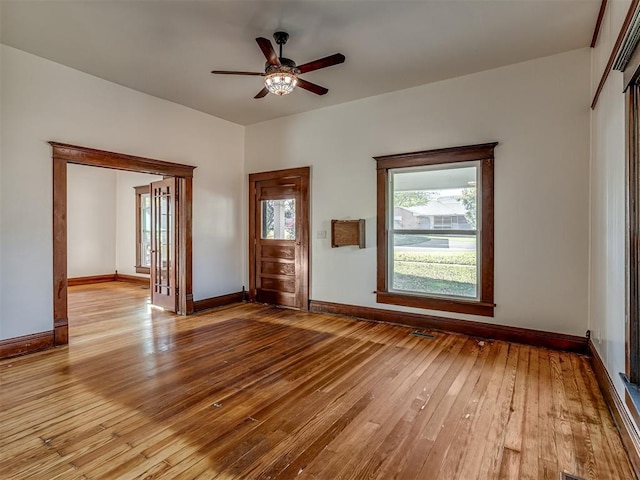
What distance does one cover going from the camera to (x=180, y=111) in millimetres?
5250

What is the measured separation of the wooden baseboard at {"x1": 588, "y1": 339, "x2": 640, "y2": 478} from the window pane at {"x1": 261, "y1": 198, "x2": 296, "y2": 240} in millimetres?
4179

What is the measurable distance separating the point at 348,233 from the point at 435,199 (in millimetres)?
1295

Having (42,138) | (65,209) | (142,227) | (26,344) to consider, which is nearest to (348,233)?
(65,209)

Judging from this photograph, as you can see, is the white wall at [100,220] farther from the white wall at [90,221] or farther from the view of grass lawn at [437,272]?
the view of grass lawn at [437,272]

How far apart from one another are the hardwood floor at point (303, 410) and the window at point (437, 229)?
0.67 metres

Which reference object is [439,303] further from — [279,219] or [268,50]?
[268,50]

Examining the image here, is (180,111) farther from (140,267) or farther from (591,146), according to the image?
(591,146)

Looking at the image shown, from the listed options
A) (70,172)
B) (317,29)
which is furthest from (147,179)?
(317,29)

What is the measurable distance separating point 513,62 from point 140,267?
8493 mm

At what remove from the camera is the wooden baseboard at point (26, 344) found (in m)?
3.53

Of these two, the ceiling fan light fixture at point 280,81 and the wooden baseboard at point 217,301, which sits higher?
the ceiling fan light fixture at point 280,81

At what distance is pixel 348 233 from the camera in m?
5.02

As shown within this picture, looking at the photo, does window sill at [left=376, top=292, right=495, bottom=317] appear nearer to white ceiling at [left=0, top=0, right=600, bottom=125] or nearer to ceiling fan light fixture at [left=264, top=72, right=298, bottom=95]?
white ceiling at [left=0, top=0, right=600, bottom=125]

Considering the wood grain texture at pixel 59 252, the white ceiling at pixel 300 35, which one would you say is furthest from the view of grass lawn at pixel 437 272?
the wood grain texture at pixel 59 252
